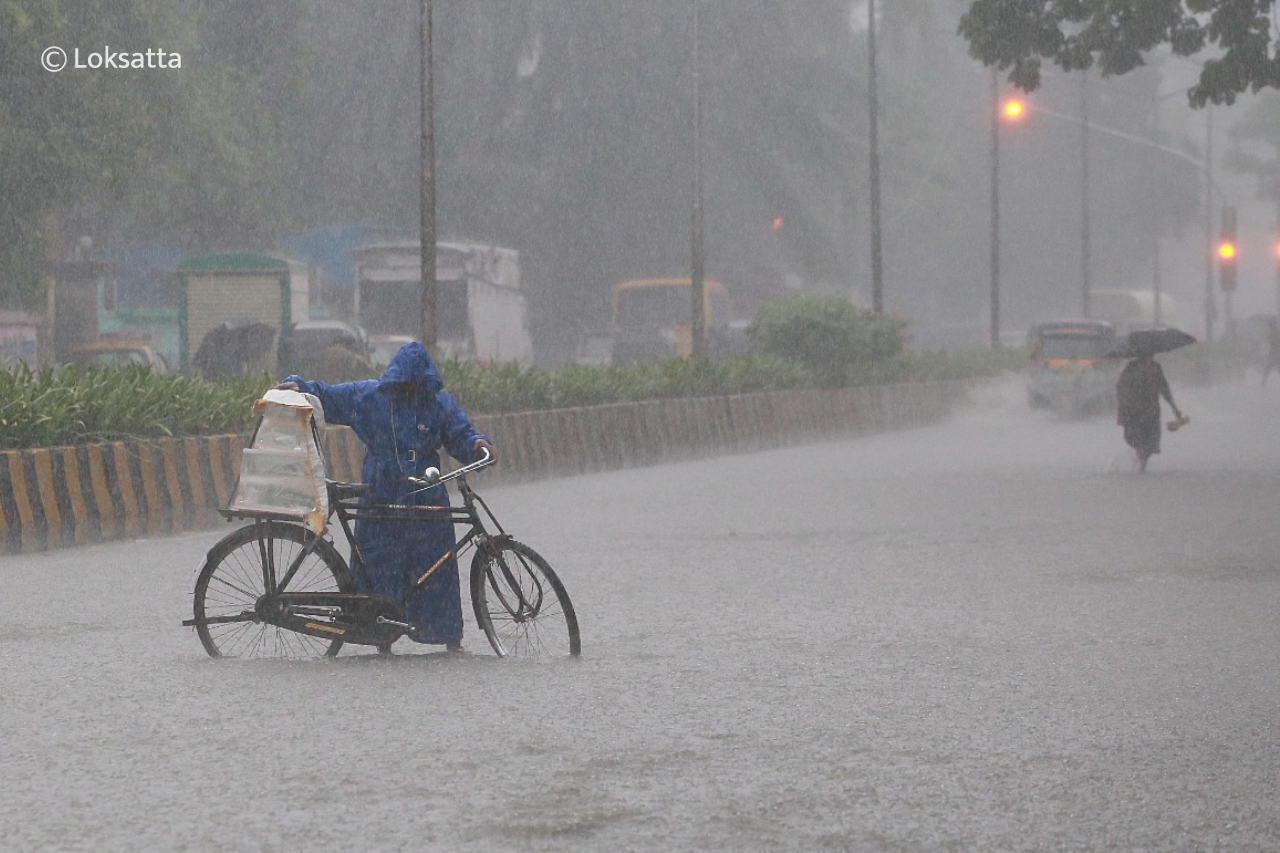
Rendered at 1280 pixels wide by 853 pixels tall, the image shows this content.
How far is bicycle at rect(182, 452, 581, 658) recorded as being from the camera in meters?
9.46

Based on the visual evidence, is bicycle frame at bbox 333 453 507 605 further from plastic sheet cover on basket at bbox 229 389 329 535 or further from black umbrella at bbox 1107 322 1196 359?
black umbrella at bbox 1107 322 1196 359

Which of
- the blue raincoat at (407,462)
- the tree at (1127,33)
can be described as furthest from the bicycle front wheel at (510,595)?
the tree at (1127,33)

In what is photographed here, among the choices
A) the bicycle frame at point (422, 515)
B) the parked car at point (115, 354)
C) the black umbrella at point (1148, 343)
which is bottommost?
the bicycle frame at point (422, 515)

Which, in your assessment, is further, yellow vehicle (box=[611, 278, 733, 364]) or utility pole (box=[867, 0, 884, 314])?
yellow vehicle (box=[611, 278, 733, 364])

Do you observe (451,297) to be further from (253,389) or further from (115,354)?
(253,389)

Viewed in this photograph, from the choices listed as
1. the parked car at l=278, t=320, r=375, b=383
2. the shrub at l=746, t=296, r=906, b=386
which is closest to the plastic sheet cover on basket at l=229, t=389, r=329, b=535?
the parked car at l=278, t=320, r=375, b=383

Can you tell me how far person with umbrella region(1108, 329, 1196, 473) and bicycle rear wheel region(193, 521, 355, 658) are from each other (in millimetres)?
14549

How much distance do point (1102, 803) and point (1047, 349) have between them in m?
34.8

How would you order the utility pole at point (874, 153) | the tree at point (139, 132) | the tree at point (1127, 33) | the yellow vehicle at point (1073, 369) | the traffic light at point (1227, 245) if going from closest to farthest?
the tree at point (1127, 33)
the tree at point (139, 132)
the yellow vehicle at point (1073, 369)
the utility pole at point (874, 153)
the traffic light at point (1227, 245)

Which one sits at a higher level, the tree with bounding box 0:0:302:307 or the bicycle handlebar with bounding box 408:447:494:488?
the tree with bounding box 0:0:302:307

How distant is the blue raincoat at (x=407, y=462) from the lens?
964 cm

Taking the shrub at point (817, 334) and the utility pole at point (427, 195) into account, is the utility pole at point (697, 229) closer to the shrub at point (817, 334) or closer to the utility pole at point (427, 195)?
the shrub at point (817, 334)

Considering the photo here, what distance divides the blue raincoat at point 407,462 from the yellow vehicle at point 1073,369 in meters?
30.9

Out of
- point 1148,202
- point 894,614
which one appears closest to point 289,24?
point 894,614
